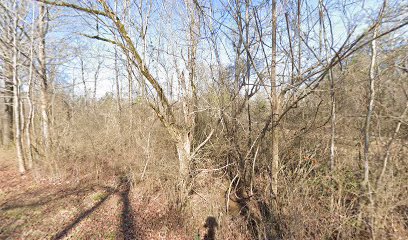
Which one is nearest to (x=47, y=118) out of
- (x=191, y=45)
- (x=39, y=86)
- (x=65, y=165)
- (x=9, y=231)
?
(x=39, y=86)

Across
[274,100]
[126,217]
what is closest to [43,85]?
[126,217]

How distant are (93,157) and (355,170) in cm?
867

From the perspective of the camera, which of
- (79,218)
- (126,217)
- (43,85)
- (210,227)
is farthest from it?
(43,85)

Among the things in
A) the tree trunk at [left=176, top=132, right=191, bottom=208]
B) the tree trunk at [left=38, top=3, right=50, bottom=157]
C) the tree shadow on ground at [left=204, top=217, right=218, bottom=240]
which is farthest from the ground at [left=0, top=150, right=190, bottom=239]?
the tree trunk at [left=38, top=3, right=50, bottom=157]

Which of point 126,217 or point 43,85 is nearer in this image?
point 126,217

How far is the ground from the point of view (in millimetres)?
3793

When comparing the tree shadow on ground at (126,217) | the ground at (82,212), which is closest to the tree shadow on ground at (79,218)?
the ground at (82,212)

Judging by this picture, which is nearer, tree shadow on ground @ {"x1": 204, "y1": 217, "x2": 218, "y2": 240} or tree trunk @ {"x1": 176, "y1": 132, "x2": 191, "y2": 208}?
tree shadow on ground @ {"x1": 204, "y1": 217, "x2": 218, "y2": 240}

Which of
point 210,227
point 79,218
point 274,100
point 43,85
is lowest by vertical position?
point 210,227

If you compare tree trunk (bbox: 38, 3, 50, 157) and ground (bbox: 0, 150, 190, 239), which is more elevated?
tree trunk (bbox: 38, 3, 50, 157)

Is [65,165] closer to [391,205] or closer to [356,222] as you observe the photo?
[356,222]

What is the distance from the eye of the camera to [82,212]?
446cm

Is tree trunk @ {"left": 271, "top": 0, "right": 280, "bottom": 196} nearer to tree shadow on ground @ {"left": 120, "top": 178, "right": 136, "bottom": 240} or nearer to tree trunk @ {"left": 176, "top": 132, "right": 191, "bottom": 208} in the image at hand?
tree trunk @ {"left": 176, "top": 132, "right": 191, "bottom": 208}

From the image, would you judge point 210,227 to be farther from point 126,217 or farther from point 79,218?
point 79,218
